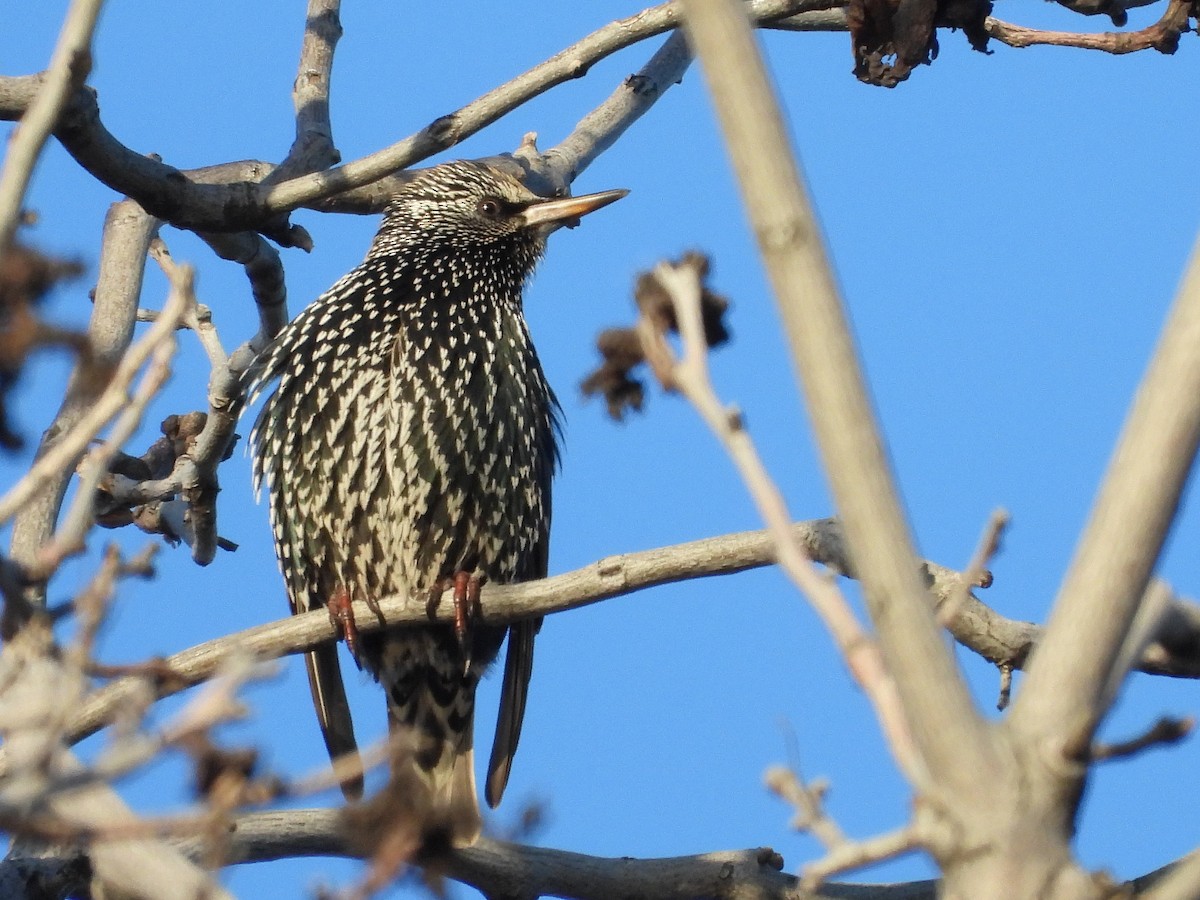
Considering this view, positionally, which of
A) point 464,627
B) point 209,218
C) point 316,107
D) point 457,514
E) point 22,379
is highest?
point 316,107

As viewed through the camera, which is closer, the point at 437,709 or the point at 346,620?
the point at 346,620

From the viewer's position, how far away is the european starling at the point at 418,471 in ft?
19.0

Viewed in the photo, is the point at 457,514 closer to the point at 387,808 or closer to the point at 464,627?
the point at 464,627

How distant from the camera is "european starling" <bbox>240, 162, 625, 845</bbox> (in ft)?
19.0

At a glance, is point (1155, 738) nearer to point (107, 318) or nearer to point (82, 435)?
point (82, 435)

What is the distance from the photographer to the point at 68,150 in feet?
15.7

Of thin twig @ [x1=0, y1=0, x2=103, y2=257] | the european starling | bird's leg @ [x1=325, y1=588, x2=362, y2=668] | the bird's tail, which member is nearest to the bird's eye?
the european starling

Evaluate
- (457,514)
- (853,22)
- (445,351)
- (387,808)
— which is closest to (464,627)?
(457,514)

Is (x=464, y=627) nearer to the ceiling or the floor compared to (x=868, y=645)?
nearer to the ceiling

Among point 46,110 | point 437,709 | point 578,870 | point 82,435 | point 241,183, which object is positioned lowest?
point 82,435

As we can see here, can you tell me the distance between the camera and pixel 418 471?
5797 millimetres

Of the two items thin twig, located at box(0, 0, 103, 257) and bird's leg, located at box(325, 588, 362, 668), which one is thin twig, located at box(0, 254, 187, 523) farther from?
bird's leg, located at box(325, 588, 362, 668)

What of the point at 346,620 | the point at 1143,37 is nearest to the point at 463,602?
the point at 346,620

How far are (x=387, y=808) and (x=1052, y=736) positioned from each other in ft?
2.75
